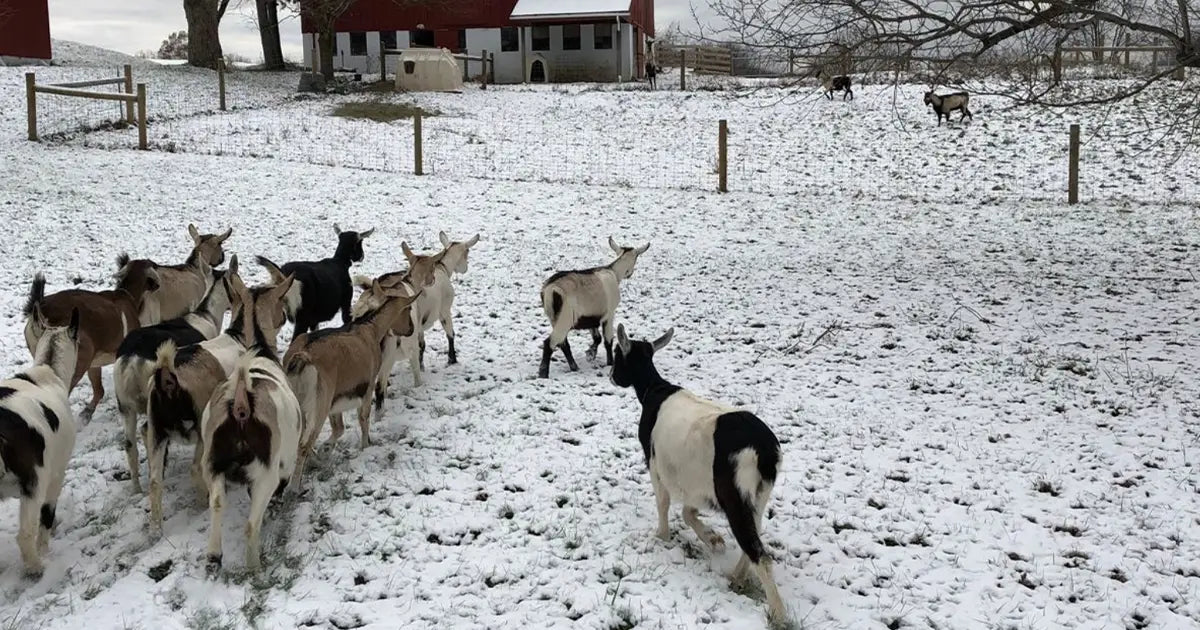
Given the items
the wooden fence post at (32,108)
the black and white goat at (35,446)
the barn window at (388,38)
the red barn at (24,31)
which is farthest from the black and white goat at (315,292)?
the barn window at (388,38)

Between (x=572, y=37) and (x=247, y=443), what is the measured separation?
118 ft

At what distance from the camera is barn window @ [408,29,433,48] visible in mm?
39062

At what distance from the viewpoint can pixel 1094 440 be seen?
6.34 m

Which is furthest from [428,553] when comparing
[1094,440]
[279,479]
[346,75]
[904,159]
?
[346,75]

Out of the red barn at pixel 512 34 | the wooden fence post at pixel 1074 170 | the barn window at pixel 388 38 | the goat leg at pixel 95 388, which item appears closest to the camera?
the goat leg at pixel 95 388

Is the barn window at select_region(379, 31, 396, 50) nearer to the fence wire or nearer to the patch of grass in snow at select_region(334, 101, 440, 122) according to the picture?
the fence wire

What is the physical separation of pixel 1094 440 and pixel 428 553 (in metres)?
4.63

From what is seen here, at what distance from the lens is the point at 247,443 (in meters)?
4.46

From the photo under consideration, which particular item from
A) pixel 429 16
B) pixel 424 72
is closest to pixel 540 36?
pixel 429 16

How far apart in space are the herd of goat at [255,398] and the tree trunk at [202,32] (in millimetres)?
31701

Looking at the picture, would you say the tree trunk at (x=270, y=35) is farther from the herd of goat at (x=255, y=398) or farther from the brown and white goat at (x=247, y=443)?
the brown and white goat at (x=247, y=443)

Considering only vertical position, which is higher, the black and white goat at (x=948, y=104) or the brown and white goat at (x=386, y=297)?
the black and white goat at (x=948, y=104)

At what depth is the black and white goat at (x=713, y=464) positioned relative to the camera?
4.24 meters

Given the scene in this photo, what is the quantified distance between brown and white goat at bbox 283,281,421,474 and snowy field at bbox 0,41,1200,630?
40cm
